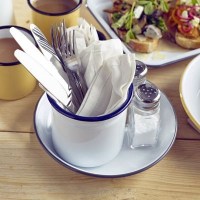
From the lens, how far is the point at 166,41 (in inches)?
38.4

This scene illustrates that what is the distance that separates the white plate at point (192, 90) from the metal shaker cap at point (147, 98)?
A: 9 centimetres

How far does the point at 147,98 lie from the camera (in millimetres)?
693

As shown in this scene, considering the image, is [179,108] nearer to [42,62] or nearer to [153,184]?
[153,184]

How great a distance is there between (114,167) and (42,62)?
21 centimetres

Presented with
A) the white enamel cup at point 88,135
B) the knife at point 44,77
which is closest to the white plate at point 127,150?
the white enamel cup at point 88,135

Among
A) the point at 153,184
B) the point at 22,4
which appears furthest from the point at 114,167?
the point at 22,4

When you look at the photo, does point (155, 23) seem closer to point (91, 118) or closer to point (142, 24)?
point (142, 24)

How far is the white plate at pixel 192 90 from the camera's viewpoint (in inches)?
30.4

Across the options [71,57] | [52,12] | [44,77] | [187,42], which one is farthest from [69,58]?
[187,42]

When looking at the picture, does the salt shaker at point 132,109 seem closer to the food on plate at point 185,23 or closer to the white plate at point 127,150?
the white plate at point 127,150

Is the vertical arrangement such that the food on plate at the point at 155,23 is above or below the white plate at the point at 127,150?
above

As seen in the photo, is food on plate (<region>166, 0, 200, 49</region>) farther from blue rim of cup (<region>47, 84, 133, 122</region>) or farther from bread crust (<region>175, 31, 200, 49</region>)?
blue rim of cup (<region>47, 84, 133, 122</region>)

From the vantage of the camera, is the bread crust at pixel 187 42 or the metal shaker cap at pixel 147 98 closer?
the metal shaker cap at pixel 147 98

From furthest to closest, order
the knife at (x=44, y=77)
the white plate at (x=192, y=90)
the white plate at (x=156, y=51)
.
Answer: the white plate at (x=156, y=51) → the white plate at (x=192, y=90) → the knife at (x=44, y=77)
